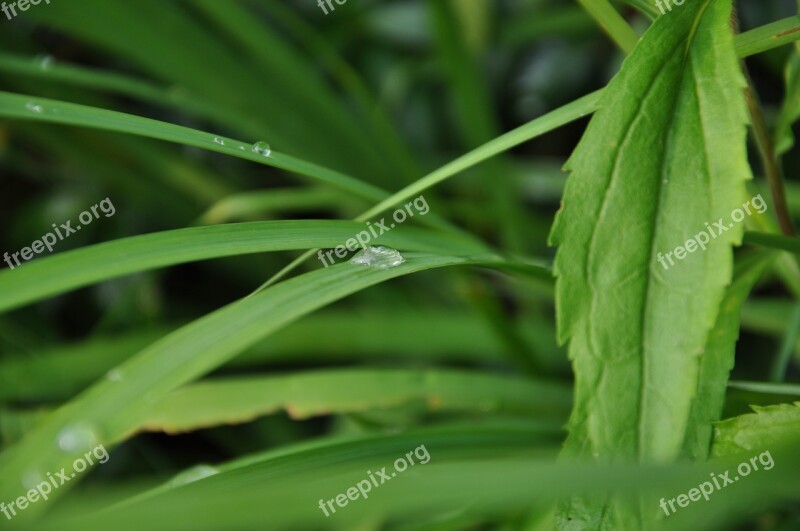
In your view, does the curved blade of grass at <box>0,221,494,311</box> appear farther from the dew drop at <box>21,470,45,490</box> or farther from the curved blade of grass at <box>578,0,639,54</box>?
the curved blade of grass at <box>578,0,639,54</box>

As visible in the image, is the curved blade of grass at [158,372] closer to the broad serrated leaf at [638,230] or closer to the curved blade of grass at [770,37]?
the broad serrated leaf at [638,230]

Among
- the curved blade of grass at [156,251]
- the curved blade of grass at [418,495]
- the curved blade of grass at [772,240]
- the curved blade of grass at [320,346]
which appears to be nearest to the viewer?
the curved blade of grass at [418,495]

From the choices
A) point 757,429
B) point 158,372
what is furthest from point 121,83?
point 757,429

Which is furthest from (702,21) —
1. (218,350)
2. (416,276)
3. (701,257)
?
(416,276)

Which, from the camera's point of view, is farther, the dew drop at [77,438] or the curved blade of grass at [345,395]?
the curved blade of grass at [345,395]

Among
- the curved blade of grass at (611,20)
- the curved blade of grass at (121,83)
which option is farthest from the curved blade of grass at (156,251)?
the curved blade of grass at (121,83)

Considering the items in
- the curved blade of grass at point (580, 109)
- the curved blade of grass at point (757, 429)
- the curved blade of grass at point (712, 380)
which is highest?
the curved blade of grass at point (580, 109)

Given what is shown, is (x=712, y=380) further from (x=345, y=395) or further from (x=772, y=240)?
(x=345, y=395)

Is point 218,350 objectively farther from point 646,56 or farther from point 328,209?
point 328,209

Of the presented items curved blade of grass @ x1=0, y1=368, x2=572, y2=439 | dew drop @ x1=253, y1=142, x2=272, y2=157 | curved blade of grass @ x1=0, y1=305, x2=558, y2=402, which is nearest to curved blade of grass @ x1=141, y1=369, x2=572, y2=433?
curved blade of grass @ x1=0, y1=368, x2=572, y2=439
